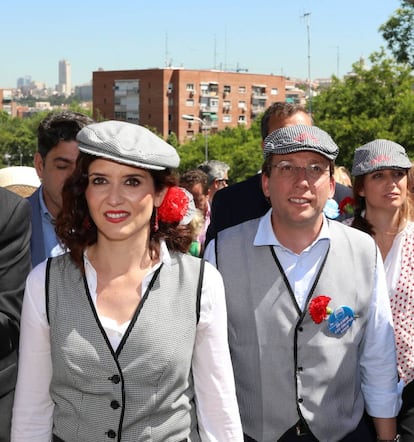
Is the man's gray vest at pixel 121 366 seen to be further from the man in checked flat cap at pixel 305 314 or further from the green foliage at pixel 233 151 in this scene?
the green foliage at pixel 233 151

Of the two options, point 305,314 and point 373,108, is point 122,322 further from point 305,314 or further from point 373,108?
point 373,108

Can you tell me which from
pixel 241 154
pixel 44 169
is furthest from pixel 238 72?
pixel 44 169

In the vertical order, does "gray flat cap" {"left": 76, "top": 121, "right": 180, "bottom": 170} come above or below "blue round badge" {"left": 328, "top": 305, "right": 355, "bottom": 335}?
above

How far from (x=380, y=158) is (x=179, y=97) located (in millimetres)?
107087

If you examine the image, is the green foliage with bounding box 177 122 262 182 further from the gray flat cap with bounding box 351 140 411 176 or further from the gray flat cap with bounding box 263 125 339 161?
the gray flat cap with bounding box 263 125 339 161

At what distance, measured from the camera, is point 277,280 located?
9.48 feet

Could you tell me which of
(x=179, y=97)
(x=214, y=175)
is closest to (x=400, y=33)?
(x=214, y=175)

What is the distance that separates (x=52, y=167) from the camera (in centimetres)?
398

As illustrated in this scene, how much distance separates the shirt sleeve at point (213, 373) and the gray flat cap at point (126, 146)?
1.38 ft

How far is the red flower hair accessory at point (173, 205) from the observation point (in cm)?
257

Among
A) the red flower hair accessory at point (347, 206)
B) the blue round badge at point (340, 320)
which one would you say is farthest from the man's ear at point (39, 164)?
the blue round badge at point (340, 320)

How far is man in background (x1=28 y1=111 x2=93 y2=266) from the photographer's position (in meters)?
3.83

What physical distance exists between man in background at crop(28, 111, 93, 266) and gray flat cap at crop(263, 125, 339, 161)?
138 cm

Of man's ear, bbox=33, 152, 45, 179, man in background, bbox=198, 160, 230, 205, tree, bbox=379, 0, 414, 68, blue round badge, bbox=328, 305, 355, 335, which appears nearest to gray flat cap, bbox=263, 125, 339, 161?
blue round badge, bbox=328, 305, 355, 335
